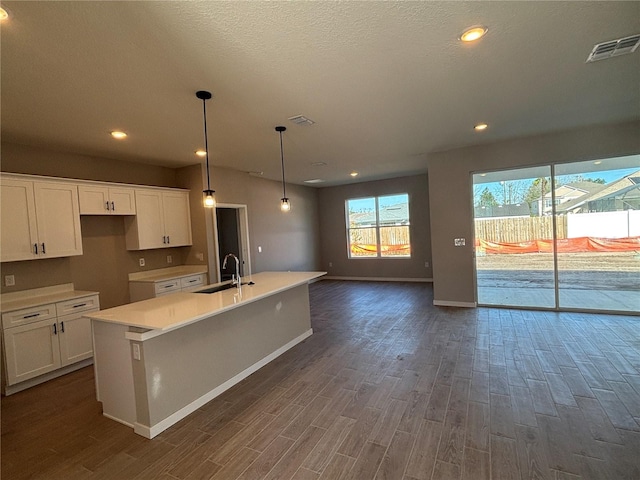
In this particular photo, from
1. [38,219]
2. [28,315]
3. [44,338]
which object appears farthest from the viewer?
[38,219]

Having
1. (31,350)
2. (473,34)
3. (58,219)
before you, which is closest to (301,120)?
(473,34)

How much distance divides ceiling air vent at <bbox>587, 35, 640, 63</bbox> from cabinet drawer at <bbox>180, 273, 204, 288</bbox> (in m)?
5.46

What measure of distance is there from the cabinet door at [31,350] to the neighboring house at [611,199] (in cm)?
713

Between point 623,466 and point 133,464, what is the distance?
3142 millimetres

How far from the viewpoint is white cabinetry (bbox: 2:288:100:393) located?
3.16m

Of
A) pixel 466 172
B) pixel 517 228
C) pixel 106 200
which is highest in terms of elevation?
pixel 466 172

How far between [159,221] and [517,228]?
591cm

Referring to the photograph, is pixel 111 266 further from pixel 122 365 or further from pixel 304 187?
pixel 304 187

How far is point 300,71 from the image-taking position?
95.3 inches

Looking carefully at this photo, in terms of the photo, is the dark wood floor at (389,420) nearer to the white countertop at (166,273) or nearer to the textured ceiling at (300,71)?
the white countertop at (166,273)

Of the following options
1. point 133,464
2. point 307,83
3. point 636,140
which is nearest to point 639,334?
point 636,140

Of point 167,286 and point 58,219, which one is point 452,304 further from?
point 58,219

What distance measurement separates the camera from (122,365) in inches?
99.4

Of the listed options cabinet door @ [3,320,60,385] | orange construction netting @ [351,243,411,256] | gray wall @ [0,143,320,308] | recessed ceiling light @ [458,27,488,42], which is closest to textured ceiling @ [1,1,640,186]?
recessed ceiling light @ [458,27,488,42]
